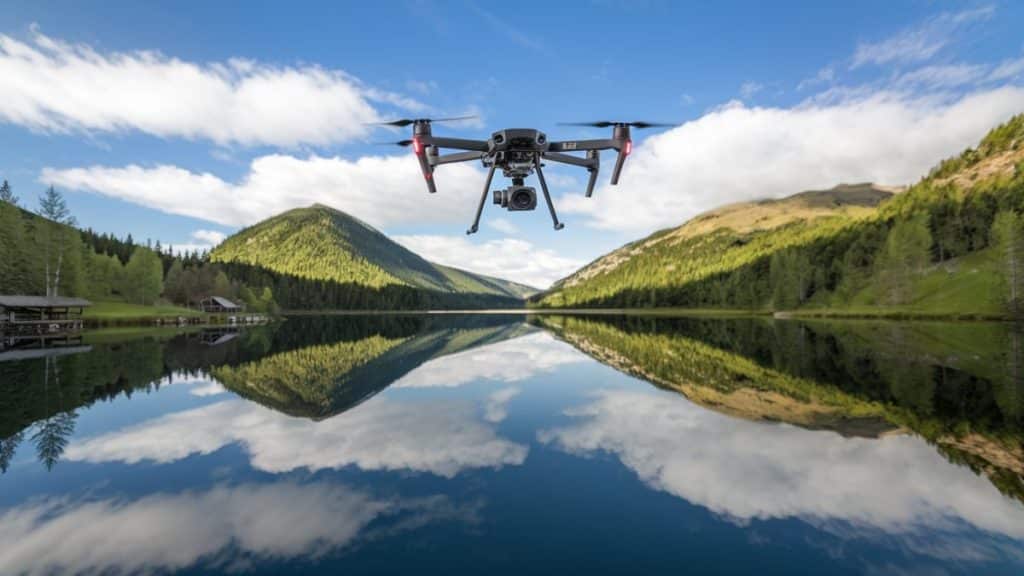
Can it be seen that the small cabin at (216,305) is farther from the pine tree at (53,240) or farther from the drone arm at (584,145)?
the drone arm at (584,145)

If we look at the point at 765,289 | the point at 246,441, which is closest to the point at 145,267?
the point at 246,441

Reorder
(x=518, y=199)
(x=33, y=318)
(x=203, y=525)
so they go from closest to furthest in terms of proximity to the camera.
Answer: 1. (x=203, y=525)
2. (x=518, y=199)
3. (x=33, y=318)

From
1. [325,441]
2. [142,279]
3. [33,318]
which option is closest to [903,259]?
[325,441]

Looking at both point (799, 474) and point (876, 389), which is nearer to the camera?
point (799, 474)

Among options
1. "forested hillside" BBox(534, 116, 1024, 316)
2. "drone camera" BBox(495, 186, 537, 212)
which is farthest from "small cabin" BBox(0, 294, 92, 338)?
"forested hillside" BBox(534, 116, 1024, 316)

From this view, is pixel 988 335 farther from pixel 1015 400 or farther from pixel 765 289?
pixel 765 289

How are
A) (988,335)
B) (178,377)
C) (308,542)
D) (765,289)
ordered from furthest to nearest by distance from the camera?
(765,289) → (988,335) → (178,377) → (308,542)

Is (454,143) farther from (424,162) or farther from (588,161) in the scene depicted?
(588,161)
